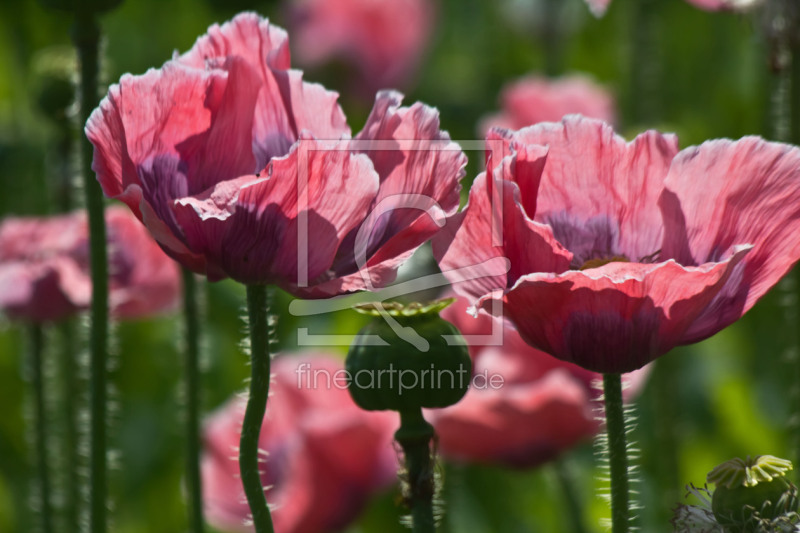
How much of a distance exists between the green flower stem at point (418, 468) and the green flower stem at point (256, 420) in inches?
2.7

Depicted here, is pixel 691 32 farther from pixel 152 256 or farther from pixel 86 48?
pixel 86 48

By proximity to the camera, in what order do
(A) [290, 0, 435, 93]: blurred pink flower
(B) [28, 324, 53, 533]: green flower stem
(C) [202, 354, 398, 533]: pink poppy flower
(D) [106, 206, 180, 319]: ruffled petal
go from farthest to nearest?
(A) [290, 0, 435, 93]: blurred pink flower
(D) [106, 206, 180, 319]: ruffled petal
(C) [202, 354, 398, 533]: pink poppy flower
(B) [28, 324, 53, 533]: green flower stem

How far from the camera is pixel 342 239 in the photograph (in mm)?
635

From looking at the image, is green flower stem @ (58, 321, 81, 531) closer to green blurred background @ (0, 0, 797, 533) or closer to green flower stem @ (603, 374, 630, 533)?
green blurred background @ (0, 0, 797, 533)

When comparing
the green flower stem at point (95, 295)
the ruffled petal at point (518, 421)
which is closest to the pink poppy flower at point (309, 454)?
the ruffled petal at point (518, 421)

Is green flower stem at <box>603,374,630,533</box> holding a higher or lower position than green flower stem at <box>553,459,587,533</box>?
higher

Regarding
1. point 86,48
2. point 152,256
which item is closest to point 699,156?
point 86,48

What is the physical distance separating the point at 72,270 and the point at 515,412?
1.48 ft

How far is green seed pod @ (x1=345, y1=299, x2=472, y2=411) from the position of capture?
0.58 meters

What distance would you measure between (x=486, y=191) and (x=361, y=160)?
0.06m

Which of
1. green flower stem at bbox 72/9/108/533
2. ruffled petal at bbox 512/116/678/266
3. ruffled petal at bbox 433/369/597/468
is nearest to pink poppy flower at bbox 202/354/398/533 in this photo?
ruffled petal at bbox 433/369/597/468

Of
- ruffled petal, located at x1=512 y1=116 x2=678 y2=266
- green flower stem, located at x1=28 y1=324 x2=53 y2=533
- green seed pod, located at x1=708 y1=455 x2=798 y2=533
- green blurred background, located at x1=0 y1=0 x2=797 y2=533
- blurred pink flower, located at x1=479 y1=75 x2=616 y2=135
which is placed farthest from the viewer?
blurred pink flower, located at x1=479 y1=75 x2=616 y2=135

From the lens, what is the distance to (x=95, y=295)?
747mm

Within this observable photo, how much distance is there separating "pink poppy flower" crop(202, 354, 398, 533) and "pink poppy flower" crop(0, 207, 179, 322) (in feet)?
0.49
